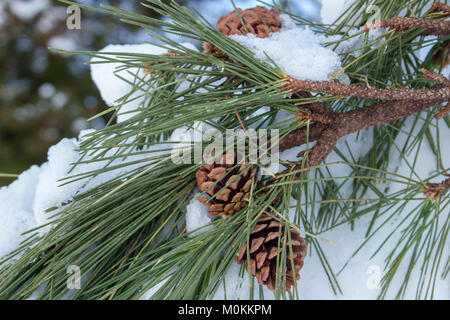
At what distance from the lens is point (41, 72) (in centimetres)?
92

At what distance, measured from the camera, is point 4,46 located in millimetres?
889

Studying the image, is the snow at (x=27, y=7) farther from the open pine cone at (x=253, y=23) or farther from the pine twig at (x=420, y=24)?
the pine twig at (x=420, y=24)

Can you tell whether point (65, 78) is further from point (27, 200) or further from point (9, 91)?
point (27, 200)

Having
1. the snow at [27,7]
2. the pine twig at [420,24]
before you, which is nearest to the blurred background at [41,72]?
the snow at [27,7]

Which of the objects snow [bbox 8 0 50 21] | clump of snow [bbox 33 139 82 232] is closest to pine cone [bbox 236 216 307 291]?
clump of snow [bbox 33 139 82 232]

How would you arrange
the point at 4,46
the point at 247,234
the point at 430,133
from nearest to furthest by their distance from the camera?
the point at 247,234 → the point at 430,133 → the point at 4,46

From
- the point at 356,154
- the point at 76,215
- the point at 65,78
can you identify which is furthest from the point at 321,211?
the point at 65,78

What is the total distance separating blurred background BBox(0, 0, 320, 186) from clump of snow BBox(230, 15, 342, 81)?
2.15 feet

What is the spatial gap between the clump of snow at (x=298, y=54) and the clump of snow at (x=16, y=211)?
209 millimetres

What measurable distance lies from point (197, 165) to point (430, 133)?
223 mm

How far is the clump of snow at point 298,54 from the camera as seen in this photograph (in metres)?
0.24

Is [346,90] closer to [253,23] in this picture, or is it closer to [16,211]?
[253,23]

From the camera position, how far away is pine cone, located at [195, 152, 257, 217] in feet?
0.78

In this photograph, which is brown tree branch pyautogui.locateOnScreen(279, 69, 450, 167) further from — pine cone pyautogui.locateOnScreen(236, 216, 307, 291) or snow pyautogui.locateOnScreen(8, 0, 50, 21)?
snow pyautogui.locateOnScreen(8, 0, 50, 21)
